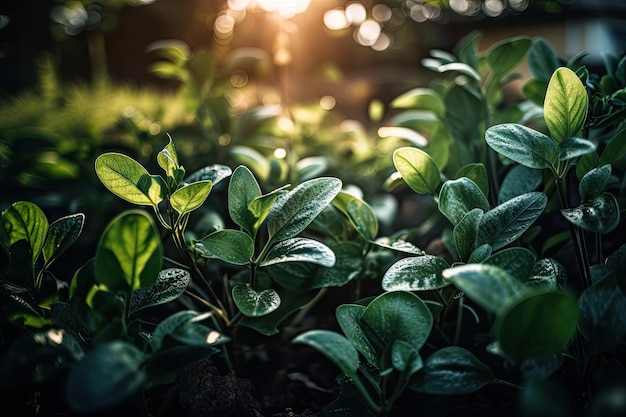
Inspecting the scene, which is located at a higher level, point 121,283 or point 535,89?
point 535,89

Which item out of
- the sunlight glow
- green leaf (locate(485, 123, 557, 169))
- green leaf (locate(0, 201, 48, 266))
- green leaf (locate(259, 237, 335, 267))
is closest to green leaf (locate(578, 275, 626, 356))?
green leaf (locate(485, 123, 557, 169))

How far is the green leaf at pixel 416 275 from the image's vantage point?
466 millimetres

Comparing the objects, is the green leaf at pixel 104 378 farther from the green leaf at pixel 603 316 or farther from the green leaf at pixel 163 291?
the green leaf at pixel 603 316

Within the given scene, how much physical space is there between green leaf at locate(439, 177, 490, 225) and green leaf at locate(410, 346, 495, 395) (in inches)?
5.9

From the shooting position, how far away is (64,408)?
1.81 ft

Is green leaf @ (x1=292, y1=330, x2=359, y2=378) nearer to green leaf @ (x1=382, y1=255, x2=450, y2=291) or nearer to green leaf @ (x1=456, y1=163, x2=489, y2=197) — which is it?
green leaf @ (x1=382, y1=255, x2=450, y2=291)

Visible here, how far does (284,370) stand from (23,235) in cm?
41

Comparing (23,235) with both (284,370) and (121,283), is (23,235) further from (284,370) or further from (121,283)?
(284,370)

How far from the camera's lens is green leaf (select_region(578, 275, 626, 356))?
1.41 ft

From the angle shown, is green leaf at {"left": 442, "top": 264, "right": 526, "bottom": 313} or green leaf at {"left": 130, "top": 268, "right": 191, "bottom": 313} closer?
green leaf at {"left": 442, "top": 264, "right": 526, "bottom": 313}

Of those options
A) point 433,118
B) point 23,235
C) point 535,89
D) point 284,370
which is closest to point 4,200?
point 23,235

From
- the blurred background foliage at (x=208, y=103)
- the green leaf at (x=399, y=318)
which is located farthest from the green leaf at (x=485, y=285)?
the blurred background foliage at (x=208, y=103)

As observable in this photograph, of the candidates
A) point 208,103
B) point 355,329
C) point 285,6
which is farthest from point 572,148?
point 285,6

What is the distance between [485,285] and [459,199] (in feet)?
0.67
